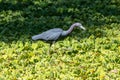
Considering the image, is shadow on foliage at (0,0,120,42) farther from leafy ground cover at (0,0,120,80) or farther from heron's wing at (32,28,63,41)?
heron's wing at (32,28,63,41)

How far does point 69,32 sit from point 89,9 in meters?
2.06

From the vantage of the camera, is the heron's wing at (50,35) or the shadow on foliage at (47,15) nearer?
the heron's wing at (50,35)

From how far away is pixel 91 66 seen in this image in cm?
630

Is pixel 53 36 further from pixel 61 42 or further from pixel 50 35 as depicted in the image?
pixel 61 42

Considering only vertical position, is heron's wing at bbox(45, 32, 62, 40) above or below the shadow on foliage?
above

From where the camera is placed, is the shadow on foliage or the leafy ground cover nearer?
the leafy ground cover

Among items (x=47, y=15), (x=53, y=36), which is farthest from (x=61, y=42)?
(x=47, y=15)

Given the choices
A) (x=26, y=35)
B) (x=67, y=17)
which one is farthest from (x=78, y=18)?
(x=26, y=35)

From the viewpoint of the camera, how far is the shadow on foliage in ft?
26.8

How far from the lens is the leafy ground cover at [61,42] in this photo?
614 centimetres

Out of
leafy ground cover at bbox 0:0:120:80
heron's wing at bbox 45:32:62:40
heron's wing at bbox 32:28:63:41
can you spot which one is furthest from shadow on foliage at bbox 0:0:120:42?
heron's wing at bbox 45:32:62:40

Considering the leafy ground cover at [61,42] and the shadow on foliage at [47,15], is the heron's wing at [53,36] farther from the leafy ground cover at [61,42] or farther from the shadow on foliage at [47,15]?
the shadow on foliage at [47,15]

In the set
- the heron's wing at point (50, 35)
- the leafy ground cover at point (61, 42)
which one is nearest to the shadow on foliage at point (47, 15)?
the leafy ground cover at point (61, 42)

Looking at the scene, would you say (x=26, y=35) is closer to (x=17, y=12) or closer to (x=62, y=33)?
(x=62, y=33)
